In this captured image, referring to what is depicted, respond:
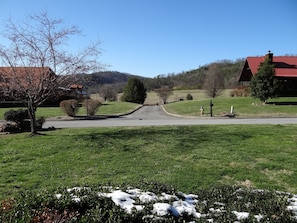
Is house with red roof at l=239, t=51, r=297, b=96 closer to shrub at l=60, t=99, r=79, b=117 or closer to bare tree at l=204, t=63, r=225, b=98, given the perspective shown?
bare tree at l=204, t=63, r=225, b=98

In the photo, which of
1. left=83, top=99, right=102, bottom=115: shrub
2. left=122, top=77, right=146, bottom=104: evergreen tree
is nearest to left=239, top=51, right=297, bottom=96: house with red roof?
left=83, top=99, right=102, bottom=115: shrub

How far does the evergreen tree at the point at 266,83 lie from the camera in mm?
27328

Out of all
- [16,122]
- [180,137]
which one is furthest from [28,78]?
[180,137]

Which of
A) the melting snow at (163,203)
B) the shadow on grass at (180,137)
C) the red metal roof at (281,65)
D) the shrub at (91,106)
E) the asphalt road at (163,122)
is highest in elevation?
the red metal roof at (281,65)

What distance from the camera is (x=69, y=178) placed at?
7125mm

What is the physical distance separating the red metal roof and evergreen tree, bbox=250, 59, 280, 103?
606 cm

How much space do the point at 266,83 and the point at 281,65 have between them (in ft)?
36.3

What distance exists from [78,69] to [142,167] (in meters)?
6.72

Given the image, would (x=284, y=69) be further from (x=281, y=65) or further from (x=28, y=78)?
(x=28, y=78)

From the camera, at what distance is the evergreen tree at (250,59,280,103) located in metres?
27.3

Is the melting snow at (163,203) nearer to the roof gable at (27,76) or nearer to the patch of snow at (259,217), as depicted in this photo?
the patch of snow at (259,217)

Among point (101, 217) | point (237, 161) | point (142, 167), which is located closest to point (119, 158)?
point (142, 167)

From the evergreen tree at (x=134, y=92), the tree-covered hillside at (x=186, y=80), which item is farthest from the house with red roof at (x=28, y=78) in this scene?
the tree-covered hillside at (x=186, y=80)

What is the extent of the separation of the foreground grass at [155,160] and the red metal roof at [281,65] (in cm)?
2513
